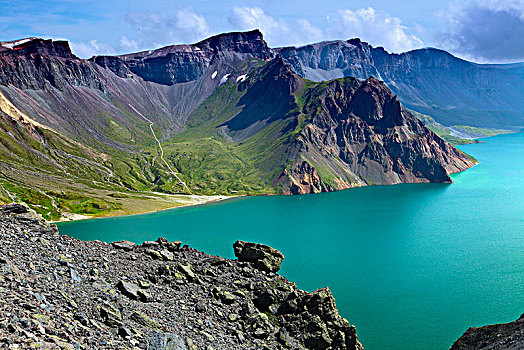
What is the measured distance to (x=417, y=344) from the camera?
301ft

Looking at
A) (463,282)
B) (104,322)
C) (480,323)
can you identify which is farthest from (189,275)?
(463,282)

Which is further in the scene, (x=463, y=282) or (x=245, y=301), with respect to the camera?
(x=463, y=282)

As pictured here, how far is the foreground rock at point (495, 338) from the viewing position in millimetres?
57812

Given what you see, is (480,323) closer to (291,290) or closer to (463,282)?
(463,282)

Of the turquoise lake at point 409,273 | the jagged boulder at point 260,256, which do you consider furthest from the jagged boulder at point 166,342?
the turquoise lake at point 409,273

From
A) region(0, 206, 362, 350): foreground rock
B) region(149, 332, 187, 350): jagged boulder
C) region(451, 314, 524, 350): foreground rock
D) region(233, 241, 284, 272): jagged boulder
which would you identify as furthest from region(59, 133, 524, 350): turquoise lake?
region(149, 332, 187, 350): jagged boulder

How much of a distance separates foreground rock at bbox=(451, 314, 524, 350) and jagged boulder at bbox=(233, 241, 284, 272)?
32587 mm

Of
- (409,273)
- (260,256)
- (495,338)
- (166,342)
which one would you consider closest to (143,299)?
(166,342)

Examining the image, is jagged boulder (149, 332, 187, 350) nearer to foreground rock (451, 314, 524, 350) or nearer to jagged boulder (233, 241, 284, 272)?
jagged boulder (233, 241, 284, 272)

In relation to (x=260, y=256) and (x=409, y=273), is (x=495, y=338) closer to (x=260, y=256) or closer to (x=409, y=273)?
(x=260, y=256)

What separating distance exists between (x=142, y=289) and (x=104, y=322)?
35.2ft

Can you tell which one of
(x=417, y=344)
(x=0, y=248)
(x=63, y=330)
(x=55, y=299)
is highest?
(x=0, y=248)

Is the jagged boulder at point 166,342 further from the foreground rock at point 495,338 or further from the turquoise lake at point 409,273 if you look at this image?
the turquoise lake at point 409,273

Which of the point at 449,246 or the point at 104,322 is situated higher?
the point at 449,246
